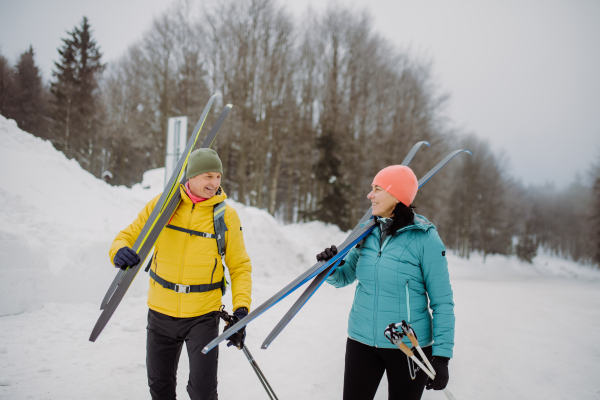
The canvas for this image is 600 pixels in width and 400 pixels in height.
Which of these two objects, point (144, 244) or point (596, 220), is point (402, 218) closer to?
point (144, 244)

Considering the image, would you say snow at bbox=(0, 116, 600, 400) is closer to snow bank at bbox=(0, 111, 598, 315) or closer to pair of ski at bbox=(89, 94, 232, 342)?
snow bank at bbox=(0, 111, 598, 315)

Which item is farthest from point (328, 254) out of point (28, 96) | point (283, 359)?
point (28, 96)

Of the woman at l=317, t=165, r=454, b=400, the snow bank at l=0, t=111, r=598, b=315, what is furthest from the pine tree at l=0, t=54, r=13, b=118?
the woman at l=317, t=165, r=454, b=400

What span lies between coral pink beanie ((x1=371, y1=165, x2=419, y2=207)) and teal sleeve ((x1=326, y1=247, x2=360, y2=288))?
52 cm

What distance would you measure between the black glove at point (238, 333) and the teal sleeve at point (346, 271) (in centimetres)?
64

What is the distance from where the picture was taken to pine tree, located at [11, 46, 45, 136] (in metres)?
22.1

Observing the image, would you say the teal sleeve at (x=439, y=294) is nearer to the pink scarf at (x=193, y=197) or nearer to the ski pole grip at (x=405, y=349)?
the ski pole grip at (x=405, y=349)

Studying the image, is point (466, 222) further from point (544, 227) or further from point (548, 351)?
point (544, 227)

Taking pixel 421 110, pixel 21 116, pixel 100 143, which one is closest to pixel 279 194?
pixel 100 143

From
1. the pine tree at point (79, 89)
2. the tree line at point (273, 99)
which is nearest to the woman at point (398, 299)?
the tree line at point (273, 99)

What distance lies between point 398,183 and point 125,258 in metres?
1.80

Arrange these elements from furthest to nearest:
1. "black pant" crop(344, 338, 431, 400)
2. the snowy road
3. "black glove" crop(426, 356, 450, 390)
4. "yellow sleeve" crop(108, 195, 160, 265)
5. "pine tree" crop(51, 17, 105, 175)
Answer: "pine tree" crop(51, 17, 105, 175) < the snowy road < "yellow sleeve" crop(108, 195, 160, 265) < "black pant" crop(344, 338, 431, 400) < "black glove" crop(426, 356, 450, 390)

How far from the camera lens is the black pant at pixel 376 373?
2.00 meters

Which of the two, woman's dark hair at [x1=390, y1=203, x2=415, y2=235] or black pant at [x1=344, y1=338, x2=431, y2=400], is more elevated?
woman's dark hair at [x1=390, y1=203, x2=415, y2=235]
